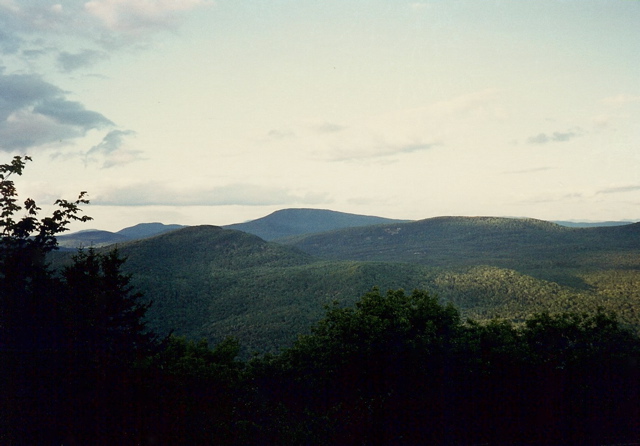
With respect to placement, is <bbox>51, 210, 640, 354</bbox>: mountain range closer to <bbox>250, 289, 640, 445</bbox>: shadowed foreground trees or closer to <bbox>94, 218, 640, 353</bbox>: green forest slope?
<bbox>94, 218, 640, 353</bbox>: green forest slope

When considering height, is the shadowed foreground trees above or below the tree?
below

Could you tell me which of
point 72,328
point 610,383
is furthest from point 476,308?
point 72,328

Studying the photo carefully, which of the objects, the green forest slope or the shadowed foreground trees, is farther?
the green forest slope

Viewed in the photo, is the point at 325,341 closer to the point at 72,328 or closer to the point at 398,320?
the point at 398,320

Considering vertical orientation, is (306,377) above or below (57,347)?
below

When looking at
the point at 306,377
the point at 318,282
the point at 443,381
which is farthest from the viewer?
the point at 318,282

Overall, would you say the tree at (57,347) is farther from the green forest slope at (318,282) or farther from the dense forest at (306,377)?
the green forest slope at (318,282)

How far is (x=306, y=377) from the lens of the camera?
95.7ft

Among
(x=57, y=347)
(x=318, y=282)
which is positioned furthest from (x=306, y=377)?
(x=318, y=282)

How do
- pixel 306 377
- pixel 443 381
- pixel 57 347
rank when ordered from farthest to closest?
pixel 306 377, pixel 443 381, pixel 57 347

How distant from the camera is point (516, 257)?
15125 centimetres

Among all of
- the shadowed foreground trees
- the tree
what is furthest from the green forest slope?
the shadowed foreground trees

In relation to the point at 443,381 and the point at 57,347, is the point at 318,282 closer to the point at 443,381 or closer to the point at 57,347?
the point at 443,381

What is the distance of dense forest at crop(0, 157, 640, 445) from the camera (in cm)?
1770
